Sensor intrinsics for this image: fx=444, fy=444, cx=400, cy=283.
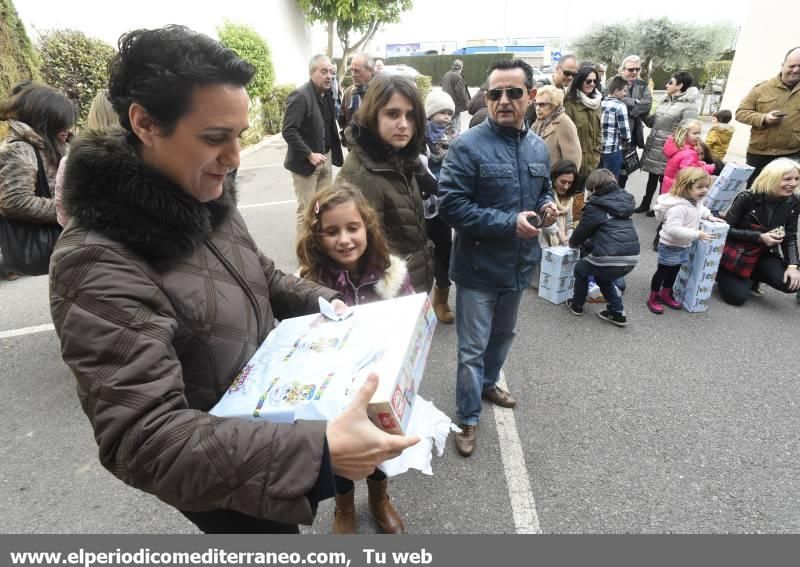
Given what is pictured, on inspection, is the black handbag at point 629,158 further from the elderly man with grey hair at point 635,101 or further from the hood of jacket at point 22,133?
the hood of jacket at point 22,133

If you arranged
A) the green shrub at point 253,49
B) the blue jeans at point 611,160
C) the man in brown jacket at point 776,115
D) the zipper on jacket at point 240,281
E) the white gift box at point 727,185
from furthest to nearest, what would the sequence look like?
1. the green shrub at point 253,49
2. the blue jeans at point 611,160
3. the white gift box at point 727,185
4. the man in brown jacket at point 776,115
5. the zipper on jacket at point 240,281

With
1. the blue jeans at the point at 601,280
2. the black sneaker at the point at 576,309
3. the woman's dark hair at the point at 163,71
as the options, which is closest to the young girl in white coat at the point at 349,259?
the woman's dark hair at the point at 163,71

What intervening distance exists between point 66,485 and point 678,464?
334 cm

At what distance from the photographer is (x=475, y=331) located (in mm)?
2494

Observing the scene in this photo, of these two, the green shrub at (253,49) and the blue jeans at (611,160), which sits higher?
the green shrub at (253,49)

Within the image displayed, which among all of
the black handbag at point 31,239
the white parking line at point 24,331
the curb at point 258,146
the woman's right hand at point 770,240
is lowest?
the curb at point 258,146

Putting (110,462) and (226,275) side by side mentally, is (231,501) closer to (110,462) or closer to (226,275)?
(110,462)

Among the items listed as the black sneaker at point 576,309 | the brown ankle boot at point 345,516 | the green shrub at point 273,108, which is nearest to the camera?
the brown ankle boot at point 345,516

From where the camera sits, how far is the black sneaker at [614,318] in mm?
3936

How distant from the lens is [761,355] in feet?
11.4

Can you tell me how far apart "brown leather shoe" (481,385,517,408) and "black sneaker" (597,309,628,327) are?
1.56 metres

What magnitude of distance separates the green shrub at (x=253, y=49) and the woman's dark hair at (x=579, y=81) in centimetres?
891

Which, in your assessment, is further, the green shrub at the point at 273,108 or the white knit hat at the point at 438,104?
the green shrub at the point at 273,108

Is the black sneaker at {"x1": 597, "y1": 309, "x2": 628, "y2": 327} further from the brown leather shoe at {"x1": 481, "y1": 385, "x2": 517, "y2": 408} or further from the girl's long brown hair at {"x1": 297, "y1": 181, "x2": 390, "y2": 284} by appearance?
the girl's long brown hair at {"x1": 297, "y1": 181, "x2": 390, "y2": 284}
